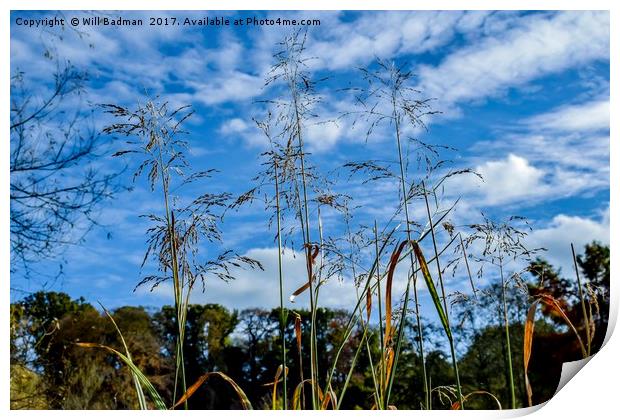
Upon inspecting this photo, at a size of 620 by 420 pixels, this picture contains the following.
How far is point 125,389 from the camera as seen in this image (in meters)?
12.5

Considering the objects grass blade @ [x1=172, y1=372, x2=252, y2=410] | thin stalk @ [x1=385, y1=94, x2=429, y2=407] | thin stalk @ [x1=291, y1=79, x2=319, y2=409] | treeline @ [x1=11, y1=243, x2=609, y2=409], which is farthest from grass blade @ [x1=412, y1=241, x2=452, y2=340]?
treeline @ [x1=11, y1=243, x2=609, y2=409]

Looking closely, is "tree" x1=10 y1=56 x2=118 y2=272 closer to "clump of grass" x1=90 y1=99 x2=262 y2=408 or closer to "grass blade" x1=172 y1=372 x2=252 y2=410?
"clump of grass" x1=90 y1=99 x2=262 y2=408

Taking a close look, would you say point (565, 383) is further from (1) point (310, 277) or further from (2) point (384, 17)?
(2) point (384, 17)

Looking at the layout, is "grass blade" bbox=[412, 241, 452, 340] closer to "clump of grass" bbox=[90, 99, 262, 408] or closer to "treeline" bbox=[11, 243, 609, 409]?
"clump of grass" bbox=[90, 99, 262, 408]

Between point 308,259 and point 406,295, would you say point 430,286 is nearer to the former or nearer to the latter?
point 406,295

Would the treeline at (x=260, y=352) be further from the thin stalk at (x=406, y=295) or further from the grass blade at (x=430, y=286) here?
the grass blade at (x=430, y=286)

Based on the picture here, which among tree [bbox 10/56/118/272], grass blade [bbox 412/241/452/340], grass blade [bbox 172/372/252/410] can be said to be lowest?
grass blade [bbox 172/372/252/410]

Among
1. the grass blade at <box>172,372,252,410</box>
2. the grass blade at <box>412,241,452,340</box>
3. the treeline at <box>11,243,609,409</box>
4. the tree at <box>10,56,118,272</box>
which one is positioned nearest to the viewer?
the grass blade at <box>412,241,452,340</box>

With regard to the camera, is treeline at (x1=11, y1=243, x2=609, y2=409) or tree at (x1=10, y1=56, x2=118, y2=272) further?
treeline at (x1=11, y1=243, x2=609, y2=409)

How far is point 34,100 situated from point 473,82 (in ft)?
11.1

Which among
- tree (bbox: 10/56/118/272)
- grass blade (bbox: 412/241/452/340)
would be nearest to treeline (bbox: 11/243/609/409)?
tree (bbox: 10/56/118/272)

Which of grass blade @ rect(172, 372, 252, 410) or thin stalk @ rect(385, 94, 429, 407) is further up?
thin stalk @ rect(385, 94, 429, 407)

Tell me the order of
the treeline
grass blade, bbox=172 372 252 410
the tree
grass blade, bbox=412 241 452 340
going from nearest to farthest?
grass blade, bbox=412 241 452 340
grass blade, bbox=172 372 252 410
the tree
the treeline
